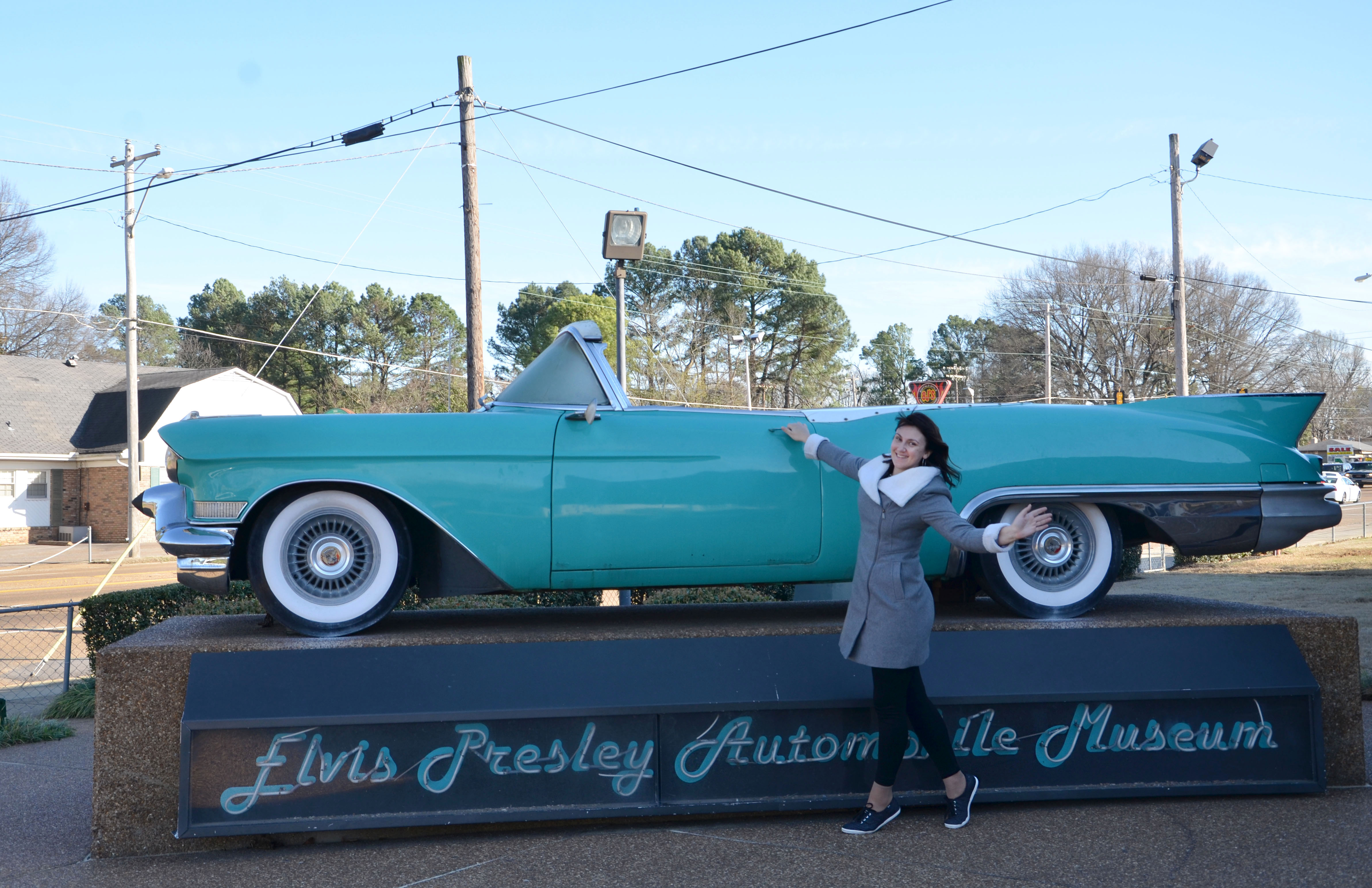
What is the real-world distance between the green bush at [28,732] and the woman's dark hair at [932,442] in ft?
19.3

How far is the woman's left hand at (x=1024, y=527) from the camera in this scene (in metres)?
3.45

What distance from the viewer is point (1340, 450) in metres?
65.2

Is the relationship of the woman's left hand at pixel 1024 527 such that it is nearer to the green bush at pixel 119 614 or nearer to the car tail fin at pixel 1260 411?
the car tail fin at pixel 1260 411

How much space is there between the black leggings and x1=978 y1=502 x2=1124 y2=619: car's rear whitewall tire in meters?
0.96

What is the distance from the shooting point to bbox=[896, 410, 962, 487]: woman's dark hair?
3693 mm

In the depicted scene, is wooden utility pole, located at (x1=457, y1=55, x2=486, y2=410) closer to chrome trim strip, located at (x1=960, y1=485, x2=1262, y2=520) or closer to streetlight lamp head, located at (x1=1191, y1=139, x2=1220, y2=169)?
chrome trim strip, located at (x1=960, y1=485, x2=1262, y2=520)

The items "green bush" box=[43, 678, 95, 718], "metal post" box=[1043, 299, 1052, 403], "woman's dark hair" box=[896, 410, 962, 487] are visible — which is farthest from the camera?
"metal post" box=[1043, 299, 1052, 403]

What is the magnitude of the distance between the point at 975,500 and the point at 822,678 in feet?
3.40

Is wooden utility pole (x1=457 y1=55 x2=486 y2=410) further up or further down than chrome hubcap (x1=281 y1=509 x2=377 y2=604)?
further up

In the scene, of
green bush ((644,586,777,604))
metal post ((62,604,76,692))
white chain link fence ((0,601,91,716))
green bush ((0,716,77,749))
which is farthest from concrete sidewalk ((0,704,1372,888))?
green bush ((644,586,777,604))

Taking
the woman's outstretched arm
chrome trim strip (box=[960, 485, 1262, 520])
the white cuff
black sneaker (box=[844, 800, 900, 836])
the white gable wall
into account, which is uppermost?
the white gable wall

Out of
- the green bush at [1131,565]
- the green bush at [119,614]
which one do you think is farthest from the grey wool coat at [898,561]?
the green bush at [1131,565]

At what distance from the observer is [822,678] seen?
390cm

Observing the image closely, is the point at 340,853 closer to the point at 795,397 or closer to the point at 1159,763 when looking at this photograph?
the point at 1159,763
